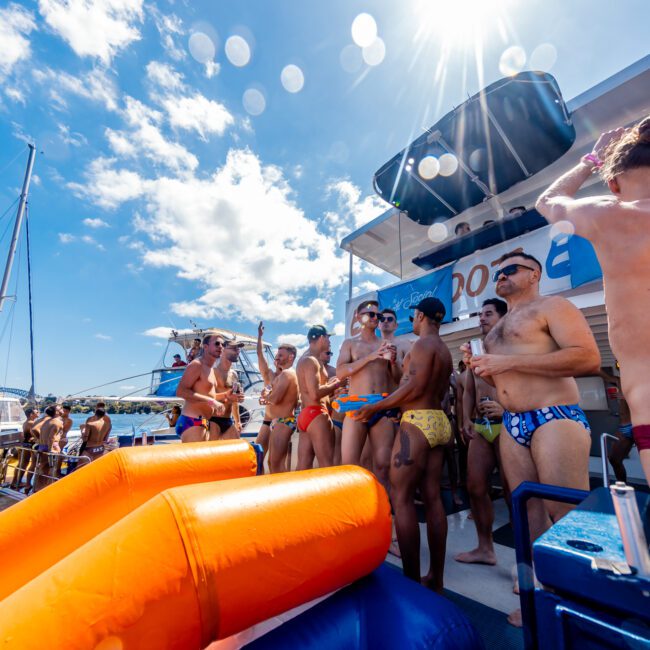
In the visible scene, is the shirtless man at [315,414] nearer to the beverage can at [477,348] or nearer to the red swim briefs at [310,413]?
the red swim briefs at [310,413]

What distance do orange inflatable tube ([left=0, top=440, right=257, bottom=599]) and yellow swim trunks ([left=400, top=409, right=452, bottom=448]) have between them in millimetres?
1331

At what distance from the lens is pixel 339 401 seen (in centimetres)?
323

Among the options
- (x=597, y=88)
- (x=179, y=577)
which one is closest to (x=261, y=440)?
(x=179, y=577)

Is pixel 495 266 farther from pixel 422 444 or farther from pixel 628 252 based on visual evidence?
pixel 628 252

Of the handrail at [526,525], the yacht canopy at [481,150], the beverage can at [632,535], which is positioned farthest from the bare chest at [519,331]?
the yacht canopy at [481,150]

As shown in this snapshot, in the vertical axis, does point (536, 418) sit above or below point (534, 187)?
below

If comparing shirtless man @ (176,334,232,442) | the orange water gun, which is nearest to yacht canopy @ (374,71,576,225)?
shirtless man @ (176,334,232,442)

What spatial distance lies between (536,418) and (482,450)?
1.31 meters

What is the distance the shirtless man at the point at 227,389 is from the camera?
488cm

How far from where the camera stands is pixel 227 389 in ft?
17.3

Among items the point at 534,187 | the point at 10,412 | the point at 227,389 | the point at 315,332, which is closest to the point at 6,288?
the point at 10,412

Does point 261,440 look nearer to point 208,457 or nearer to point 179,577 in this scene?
A: point 208,457

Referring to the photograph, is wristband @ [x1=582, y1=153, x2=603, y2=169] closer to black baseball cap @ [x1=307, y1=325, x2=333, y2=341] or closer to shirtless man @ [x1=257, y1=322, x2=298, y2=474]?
black baseball cap @ [x1=307, y1=325, x2=333, y2=341]

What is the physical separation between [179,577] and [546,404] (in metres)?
2.05
